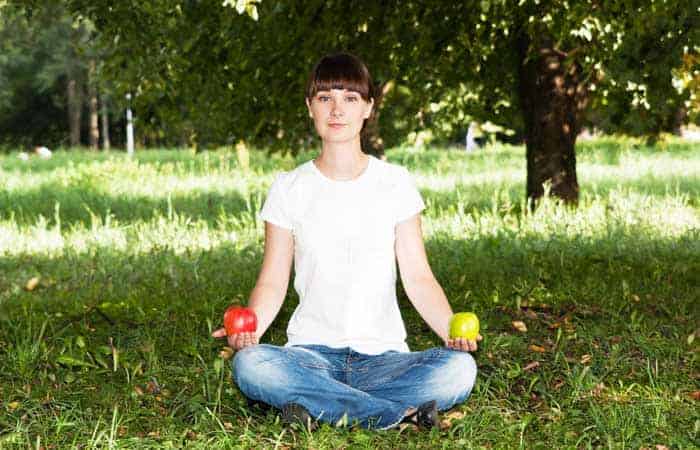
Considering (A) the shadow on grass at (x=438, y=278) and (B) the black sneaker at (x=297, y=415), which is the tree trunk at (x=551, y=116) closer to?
(A) the shadow on grass at (x=438, y=278)

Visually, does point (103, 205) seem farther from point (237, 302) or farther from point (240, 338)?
point (240, 338)

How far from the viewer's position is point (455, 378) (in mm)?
4469

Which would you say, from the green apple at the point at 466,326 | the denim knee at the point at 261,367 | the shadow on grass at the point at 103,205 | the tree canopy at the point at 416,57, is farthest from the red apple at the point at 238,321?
the shadow on grass at the point at 103,205

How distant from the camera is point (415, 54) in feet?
36.2

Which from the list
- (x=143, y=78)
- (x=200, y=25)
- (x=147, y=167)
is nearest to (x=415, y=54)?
(x=200, y=25)

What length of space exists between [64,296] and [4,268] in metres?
1.90

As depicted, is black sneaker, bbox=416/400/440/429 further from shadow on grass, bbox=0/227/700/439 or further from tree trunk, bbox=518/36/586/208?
tree trunk, bbox=518/36/586/208

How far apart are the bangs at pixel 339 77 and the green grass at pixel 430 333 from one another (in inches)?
53.8

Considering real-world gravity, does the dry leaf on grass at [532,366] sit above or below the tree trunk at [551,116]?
below

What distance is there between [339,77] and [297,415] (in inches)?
53.6

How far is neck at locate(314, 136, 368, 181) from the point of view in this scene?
459 centimetres

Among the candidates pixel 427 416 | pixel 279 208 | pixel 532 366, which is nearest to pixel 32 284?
pixel 279 208

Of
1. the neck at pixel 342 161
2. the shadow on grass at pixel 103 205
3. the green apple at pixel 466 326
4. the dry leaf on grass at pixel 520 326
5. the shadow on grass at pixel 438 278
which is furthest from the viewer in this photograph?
the shadow on grass at pixel 103 205

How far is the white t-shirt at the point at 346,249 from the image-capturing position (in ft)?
14.7
